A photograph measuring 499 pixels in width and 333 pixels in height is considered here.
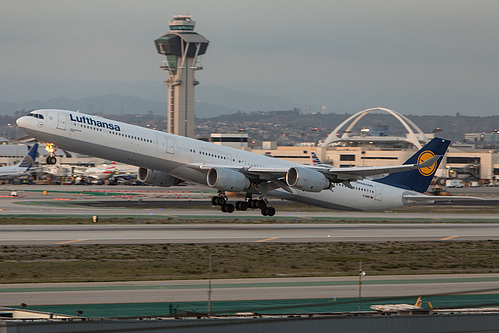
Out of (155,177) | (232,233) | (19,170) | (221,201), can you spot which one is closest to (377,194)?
(221,201)

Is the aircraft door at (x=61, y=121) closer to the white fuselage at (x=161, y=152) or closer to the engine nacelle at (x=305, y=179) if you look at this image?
the white fuselage at (x=161, y=152)

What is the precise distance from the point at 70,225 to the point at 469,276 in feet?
103

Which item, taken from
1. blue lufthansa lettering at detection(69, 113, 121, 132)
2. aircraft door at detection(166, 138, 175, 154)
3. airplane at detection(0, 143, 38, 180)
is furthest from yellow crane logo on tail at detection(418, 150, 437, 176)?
airplane at detection(0, 143, 38, 180)

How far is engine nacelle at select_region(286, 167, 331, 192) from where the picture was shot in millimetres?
49094

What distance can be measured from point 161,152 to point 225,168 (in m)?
5.24

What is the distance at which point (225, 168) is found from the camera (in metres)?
50.6

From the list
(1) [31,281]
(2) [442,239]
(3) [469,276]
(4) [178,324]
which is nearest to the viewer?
(4) [178,324]

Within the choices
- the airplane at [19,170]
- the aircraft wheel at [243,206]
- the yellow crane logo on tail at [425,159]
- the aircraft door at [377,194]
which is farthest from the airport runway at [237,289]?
the airplane at [19,170]

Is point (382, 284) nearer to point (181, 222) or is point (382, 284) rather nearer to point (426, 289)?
point (426, 289)

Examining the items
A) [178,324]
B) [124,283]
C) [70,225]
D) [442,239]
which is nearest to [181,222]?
[70,225]

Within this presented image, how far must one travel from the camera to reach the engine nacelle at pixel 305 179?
4909 centimetres

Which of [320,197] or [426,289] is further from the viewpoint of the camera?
[320,197]

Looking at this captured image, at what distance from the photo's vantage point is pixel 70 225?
51781 mm

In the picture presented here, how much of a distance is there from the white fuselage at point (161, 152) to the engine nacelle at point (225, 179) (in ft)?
4.99
